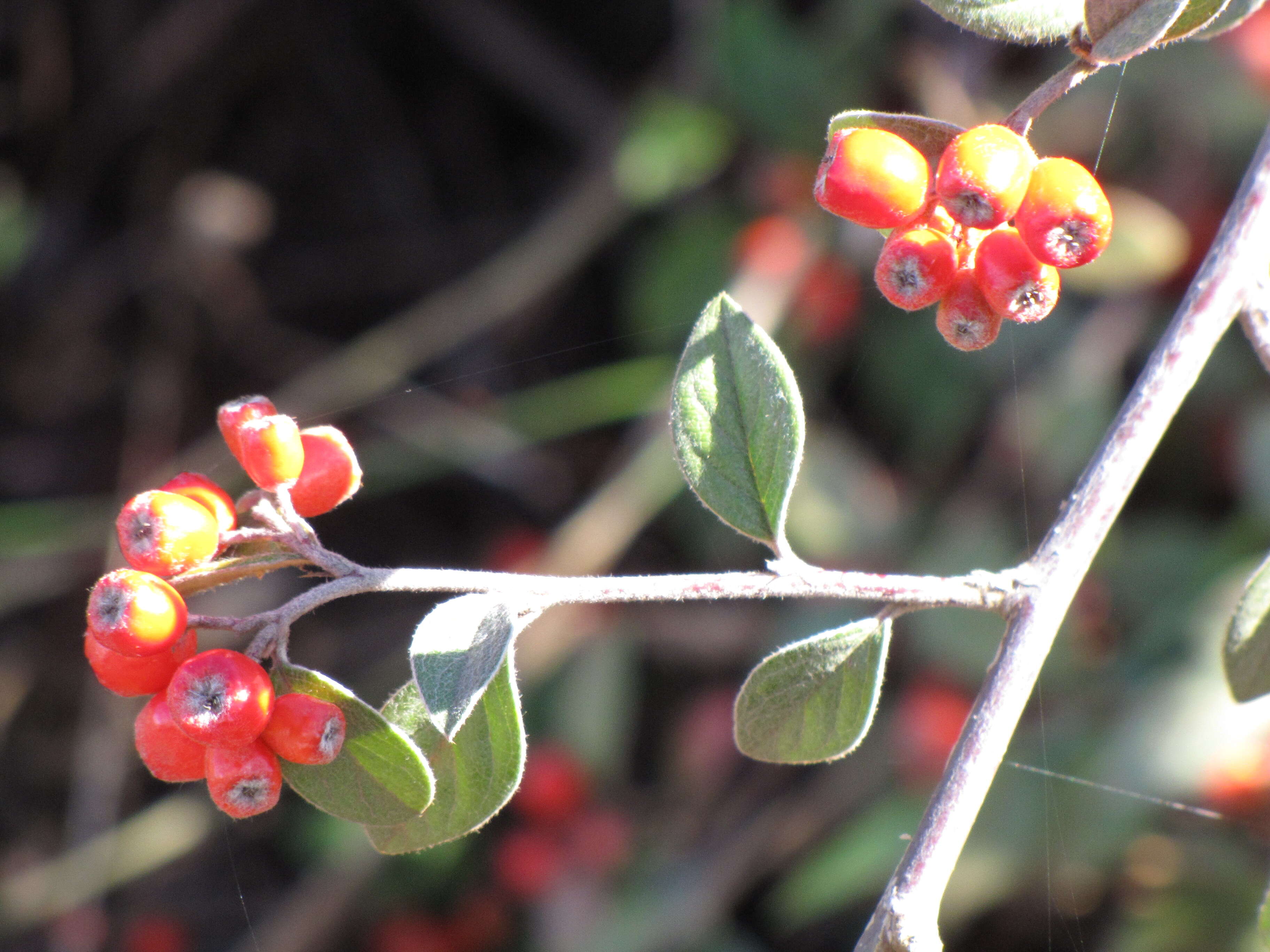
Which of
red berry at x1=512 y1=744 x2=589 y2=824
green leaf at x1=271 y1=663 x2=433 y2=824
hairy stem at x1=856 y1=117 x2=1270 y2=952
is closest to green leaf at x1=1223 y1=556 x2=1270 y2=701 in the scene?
hairy stem at x1=856 y1=117 x2=1270 y2=952

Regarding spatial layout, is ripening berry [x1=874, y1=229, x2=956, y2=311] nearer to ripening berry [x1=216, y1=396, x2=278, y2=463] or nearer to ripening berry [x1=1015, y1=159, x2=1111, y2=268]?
ripening berry [x1=1015, y1=159, x2=1111, y2=268]

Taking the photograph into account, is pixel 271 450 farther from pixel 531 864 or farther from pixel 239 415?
pixel 531 864

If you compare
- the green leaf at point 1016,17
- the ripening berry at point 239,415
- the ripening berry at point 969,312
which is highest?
the green leaf at point 1016,17

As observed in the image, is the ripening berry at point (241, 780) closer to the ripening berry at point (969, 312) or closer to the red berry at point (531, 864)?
the ripening berry at point (969, 312)

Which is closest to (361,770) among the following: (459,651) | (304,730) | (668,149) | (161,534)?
(304,730)

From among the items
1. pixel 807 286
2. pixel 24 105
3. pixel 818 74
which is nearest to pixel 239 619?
pixel 807 286

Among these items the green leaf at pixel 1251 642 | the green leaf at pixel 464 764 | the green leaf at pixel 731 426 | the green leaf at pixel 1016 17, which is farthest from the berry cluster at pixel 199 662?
the green leaf at pixel 1251 642
